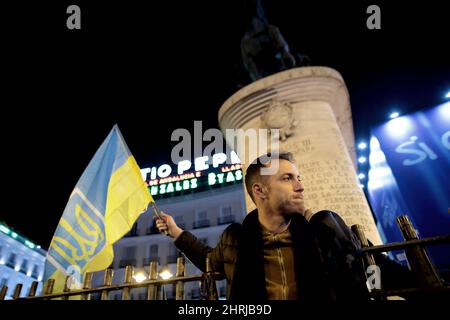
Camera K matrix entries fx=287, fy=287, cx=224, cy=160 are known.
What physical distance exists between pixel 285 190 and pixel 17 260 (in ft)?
147

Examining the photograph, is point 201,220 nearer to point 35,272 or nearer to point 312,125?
point 35,272

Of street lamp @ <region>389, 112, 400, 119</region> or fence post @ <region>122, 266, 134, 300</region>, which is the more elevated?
street lamp @ <region>389, 112, 400, 119</region>

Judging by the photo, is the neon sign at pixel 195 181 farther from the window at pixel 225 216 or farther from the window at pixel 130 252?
the window at pixel 130 252

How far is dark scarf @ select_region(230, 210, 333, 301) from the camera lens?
183 centimetres

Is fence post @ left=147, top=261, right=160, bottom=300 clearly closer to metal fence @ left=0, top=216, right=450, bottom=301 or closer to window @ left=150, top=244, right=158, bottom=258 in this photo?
metal fence @ left=0, top=216, right=450, bottom=301

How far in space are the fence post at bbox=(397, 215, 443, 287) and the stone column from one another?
244 centimetres

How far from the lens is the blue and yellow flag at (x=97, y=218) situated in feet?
11.0

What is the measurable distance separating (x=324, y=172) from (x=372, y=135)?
14062 mm

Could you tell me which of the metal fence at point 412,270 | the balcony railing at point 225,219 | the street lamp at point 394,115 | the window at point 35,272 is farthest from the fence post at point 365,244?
the window at point 35,272

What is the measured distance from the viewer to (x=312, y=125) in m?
5.74

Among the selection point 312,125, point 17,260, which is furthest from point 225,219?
point 312,125

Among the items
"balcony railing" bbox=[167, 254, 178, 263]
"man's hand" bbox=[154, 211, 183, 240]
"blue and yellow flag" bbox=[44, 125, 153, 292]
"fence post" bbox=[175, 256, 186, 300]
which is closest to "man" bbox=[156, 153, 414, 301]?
"fence post" bbox=[175, 256, 186, 300]

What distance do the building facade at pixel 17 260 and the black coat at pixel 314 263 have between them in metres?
41.1
